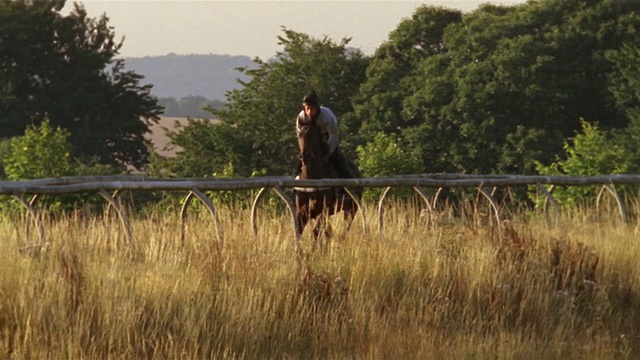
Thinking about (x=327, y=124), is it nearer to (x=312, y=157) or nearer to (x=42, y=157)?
(x=312, y=157)

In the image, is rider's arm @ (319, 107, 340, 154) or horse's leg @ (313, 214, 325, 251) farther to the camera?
rider's arm @ (319, 107, 340, 154)

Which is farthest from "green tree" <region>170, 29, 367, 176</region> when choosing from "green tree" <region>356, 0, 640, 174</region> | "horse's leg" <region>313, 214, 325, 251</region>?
"horse's leg" <region>313, 214, 325, 251</region>

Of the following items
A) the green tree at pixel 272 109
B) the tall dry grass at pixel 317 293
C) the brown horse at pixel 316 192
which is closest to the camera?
the tall dry grass at pixel 317 293

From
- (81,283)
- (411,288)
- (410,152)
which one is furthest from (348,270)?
(410,152)

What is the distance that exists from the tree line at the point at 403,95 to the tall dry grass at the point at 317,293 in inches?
1464

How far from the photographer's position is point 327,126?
17.3 metres

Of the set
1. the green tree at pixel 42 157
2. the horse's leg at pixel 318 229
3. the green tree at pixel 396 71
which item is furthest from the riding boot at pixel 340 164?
the green tree at pixel 396 71

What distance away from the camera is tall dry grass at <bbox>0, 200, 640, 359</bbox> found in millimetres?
10977

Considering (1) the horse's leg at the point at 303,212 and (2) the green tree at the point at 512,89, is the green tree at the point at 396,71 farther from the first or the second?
(1) the horse's leg at the point at 303,212

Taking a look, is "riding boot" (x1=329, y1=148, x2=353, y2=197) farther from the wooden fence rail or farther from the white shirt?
the wooden fence rail

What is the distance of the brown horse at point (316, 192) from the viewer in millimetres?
16406

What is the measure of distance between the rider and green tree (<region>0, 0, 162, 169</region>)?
235 feet

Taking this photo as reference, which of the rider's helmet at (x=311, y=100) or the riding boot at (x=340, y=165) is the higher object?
the rider's helmet at (x=311, y=100)

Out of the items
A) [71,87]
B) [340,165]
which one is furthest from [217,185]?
[71,87]
